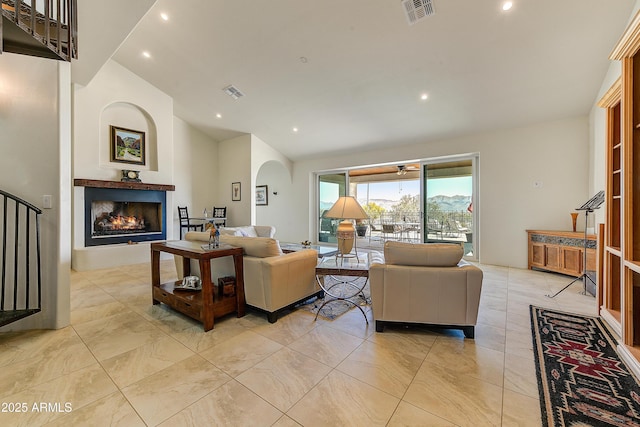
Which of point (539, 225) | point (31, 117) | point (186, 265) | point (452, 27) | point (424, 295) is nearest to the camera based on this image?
point (424, 295)

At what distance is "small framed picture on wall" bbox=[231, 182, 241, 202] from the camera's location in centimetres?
742

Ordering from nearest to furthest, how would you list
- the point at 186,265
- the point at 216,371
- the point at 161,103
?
the point at 216,371, the point at 186,265, the point at 161,103

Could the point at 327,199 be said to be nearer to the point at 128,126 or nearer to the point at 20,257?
the point at 128,126

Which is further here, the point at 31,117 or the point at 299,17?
the point at 299,17

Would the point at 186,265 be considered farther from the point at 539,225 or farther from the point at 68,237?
the point at 539,225

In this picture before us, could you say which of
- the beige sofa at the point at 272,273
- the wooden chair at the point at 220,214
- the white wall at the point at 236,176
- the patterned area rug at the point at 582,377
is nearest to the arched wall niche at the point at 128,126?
the white wall at the point at 236,176

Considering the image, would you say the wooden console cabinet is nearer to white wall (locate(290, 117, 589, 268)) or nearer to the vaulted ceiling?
white wall (locate(290, 117, 589, 268))

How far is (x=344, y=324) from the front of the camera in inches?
101

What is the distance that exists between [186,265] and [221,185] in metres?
5.07

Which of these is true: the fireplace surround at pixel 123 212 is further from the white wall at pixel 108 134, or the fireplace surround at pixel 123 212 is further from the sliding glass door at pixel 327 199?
the sliding glass door at pixel 327 199

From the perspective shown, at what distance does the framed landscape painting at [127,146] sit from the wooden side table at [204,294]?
12.4 ft

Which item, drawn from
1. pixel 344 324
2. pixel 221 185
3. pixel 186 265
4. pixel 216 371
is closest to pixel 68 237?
pixel 186 265

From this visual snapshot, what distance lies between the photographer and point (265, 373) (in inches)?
71.0

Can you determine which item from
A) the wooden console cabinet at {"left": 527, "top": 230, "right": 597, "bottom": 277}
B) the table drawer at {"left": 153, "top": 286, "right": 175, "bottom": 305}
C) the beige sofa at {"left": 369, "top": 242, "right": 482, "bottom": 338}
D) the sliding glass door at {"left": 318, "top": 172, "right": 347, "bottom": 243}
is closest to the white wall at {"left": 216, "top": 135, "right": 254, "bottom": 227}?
the sliding glass door at {"left": 318, "top": 172, "right": 347, "bottom": 243}
